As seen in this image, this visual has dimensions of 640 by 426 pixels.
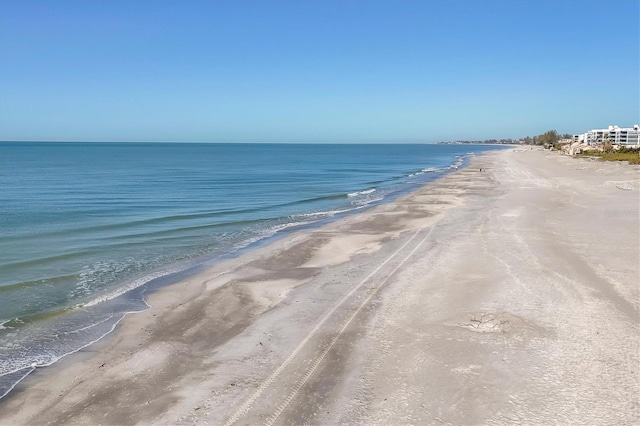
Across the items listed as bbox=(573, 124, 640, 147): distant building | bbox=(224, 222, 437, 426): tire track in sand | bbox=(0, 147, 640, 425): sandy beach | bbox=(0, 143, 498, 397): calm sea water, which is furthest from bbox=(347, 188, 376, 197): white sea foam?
bbox=(573, 124, 640, 147): distant building

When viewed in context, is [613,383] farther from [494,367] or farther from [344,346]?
[344,346]

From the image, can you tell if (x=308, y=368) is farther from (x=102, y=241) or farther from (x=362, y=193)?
(x=362, y=193)

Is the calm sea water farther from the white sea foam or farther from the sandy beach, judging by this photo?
the sandy beach

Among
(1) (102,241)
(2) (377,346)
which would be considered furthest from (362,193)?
(2) (377,346)

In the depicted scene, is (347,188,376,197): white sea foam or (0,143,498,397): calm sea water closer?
(0,143,498,397): calm sea water

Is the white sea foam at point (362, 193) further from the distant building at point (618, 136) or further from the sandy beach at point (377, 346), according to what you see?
the distant building at point (618, 136)

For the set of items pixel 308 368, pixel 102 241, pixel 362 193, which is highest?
pixel 362 193

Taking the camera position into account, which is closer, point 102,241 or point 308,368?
point 308,368

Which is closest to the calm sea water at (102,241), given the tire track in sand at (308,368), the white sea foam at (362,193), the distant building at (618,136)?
the white sea foam at (362,193)

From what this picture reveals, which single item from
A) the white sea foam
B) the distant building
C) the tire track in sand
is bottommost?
the tire track in sand
